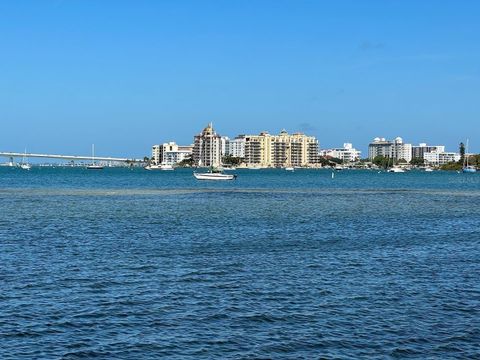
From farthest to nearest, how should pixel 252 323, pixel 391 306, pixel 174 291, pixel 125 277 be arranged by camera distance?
pixel 125 277, pixel 174 291, pixel 391 306, pixel 252 323

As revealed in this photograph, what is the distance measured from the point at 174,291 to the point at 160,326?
434cm

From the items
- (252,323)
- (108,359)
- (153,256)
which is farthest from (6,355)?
(153,256)

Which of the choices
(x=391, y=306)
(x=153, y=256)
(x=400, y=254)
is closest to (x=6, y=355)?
(x=391, y=306)

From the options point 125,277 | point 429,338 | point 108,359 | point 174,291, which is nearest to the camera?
point 108,359

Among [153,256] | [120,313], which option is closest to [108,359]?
[120,313]

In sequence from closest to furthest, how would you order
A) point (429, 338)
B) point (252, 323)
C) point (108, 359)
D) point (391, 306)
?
point (108, 359) → point (429, 338) → point (252, 323) → point (391, 306)

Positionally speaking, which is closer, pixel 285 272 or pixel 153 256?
pixel 285 272

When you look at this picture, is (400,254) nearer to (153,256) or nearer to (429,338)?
(153,256)

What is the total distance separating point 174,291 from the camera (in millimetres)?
23281

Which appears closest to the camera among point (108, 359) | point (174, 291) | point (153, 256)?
point (108, 359)

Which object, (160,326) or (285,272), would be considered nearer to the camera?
(160,326)

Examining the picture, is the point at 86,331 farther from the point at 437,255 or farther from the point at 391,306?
the point at 437,255

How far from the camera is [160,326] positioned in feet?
62.2

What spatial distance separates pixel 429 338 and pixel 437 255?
597 inches
